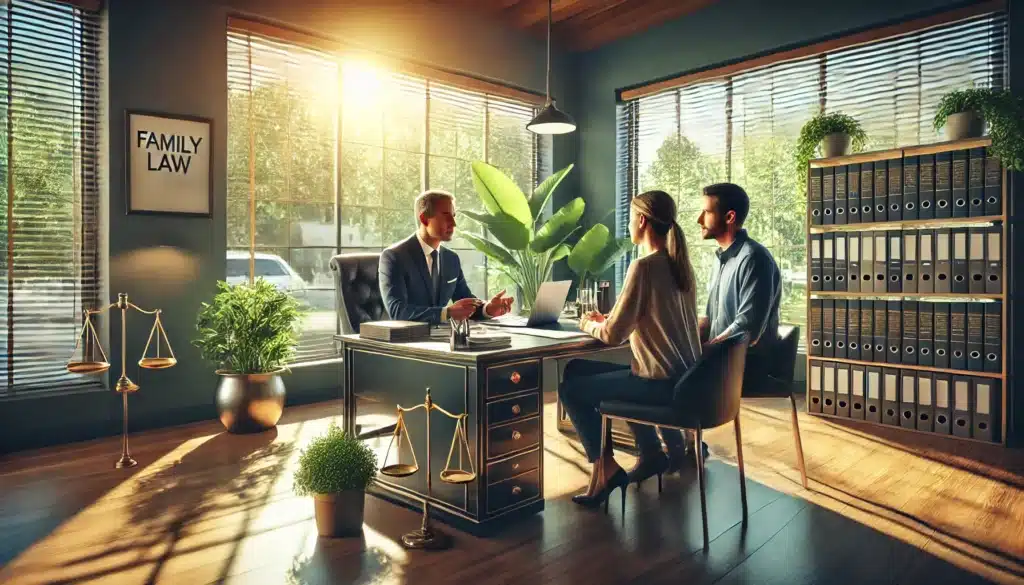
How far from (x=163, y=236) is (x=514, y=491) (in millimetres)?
2804

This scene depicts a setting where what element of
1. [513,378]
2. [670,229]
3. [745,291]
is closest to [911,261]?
[745,291]

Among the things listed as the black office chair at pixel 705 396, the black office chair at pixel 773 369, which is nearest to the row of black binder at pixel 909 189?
the black office chair at pixel 773 369

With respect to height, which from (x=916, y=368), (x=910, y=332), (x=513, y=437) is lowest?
(x=513, y=437)

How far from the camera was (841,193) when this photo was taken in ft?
14.4

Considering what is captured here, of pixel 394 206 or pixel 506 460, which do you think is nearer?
pixel 506 460

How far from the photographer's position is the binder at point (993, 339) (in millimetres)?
3771

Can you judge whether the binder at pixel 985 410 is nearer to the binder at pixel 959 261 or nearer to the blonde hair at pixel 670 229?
the binder at pixel 959 261

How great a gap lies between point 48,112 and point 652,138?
4.43m

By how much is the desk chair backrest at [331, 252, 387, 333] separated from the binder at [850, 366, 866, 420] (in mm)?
2904

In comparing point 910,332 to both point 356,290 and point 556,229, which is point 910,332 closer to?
point 556,229

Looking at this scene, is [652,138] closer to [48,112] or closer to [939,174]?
[939,174]

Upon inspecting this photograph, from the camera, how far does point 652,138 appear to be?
609 centimetres

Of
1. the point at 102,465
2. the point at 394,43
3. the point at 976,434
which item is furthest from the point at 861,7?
the point at 102,465

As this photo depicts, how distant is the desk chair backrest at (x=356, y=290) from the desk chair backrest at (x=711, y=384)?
5.81ft
